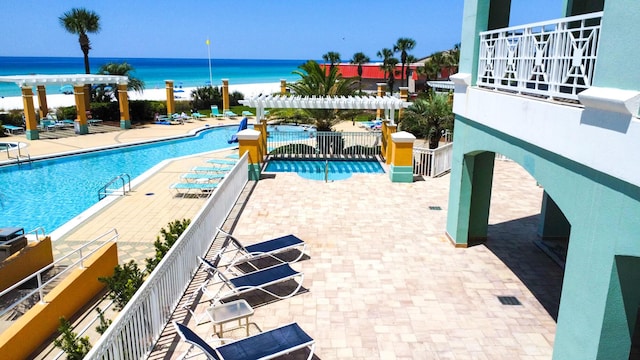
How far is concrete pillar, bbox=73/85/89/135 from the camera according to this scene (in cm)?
2647

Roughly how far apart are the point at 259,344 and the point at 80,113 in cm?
2592

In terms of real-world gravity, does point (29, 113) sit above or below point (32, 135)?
above

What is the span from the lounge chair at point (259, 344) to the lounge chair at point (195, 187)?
9600mm

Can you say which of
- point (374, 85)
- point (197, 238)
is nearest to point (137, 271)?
point (197, 238)

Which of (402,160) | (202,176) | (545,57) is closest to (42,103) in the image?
(202,176)

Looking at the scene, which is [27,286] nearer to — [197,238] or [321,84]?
[197,238]

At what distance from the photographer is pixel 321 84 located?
2030cm

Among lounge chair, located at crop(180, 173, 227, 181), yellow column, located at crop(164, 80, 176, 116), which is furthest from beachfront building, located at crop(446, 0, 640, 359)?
yellow column, located at crop(164, 80, 176, 116)

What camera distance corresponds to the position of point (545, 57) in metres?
5.81

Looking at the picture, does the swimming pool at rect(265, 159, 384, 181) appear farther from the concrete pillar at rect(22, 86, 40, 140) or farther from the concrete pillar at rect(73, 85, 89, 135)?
the concrete pillar at rect(22, 86, 40, 140)

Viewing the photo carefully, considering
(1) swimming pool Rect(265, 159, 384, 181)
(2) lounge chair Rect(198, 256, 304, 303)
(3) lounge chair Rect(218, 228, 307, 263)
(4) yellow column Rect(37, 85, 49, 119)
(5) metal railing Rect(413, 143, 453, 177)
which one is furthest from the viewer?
(4) yellow column Rect(37, 85, 49, 119)

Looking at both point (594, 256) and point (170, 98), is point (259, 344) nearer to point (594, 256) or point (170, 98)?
point (594, 256)

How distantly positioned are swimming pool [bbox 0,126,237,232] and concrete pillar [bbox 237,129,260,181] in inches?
215

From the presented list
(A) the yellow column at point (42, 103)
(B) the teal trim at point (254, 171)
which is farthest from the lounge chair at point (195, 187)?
(A) the yellow column at point (42, 103)
